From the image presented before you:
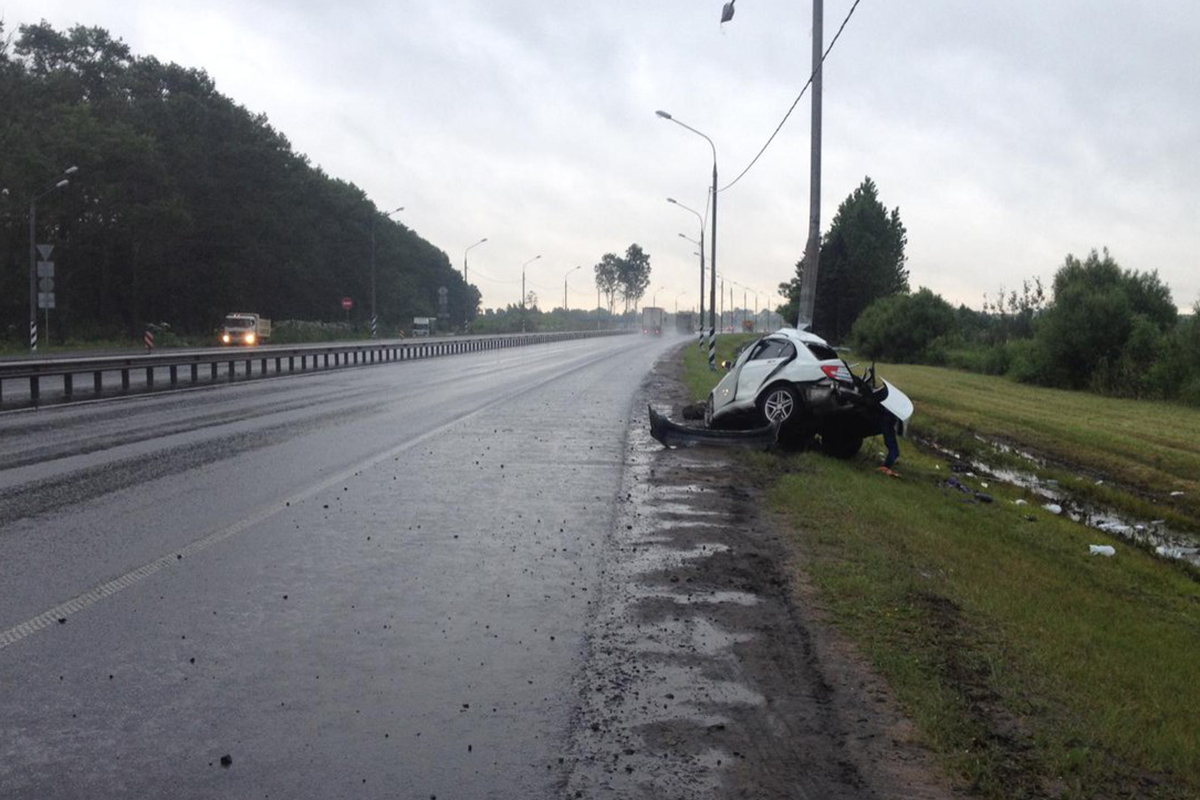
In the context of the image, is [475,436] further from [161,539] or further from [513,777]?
[513,777]

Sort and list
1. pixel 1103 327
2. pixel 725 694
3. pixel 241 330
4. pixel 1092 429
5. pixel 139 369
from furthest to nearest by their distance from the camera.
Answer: pixel 241 330, pixel 1103 327, pixel 139 369, pixel 1092 429, pixel 725 694

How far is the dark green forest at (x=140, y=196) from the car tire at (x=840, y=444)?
47.7 m

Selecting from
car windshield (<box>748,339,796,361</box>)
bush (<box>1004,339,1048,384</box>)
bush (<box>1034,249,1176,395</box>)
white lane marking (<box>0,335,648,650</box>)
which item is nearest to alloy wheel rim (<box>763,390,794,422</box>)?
car windshield (<box>748,339,796,361</box>)

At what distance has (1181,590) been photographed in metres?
9.24

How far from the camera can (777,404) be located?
1492 cm

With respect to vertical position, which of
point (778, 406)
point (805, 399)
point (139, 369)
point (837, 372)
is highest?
point (837, 372)

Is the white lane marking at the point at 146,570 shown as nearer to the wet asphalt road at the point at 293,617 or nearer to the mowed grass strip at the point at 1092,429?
the wet asphalt road at the point at 293,617

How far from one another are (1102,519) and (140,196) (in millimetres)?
63022

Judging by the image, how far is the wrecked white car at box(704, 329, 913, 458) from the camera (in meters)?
13.9

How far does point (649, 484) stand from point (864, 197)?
103845 millimetres

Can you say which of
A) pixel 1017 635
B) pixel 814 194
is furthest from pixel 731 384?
pixel 1017 635

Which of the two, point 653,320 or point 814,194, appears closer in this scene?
point 814,194

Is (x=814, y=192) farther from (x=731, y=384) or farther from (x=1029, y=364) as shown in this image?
(x=1029, y=364)

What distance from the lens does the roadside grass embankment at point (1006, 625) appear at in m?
4.40
